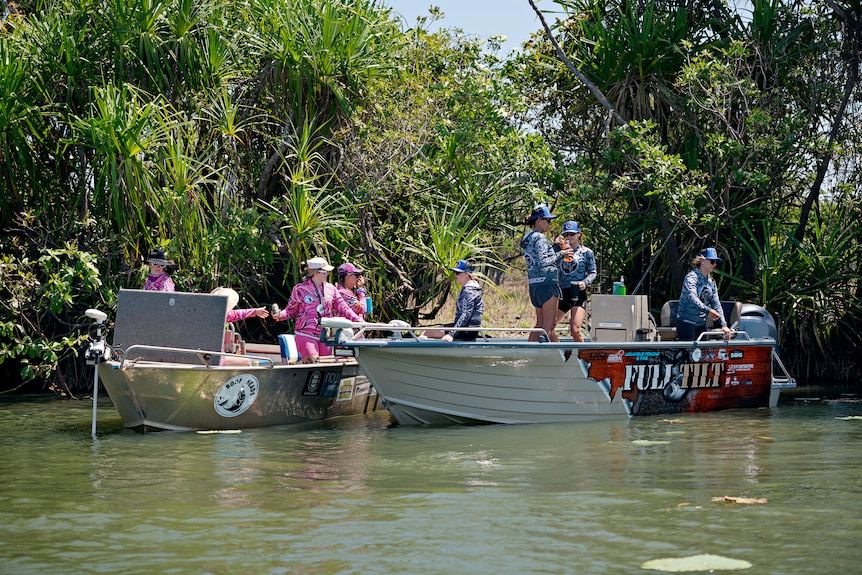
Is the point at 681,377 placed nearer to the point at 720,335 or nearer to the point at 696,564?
the point at 720,335

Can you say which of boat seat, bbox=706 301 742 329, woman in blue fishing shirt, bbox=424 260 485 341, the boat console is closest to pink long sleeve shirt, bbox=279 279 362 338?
woman in blue fishing shirt, bbox=424 260 485 341

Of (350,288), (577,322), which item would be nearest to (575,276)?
(577,322)

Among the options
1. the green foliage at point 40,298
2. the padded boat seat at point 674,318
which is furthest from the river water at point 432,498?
the green foliage at point 40,298

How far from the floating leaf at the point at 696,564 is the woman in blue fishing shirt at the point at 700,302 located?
7.00m

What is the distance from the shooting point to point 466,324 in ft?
40.2

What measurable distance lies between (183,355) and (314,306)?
1.68m

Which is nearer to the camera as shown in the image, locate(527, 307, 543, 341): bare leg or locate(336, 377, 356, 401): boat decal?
locate(527, 307, 543, 341): bare leg

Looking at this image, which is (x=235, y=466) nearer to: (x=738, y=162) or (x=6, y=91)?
(x=6, y=91)

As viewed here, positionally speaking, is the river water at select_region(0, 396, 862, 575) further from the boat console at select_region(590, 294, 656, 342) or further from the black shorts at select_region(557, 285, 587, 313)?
the black shorts at select_region(557, 285, 587, 313)

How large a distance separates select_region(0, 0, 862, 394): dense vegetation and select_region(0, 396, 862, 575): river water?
3988mm

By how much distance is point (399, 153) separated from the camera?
1670 cm

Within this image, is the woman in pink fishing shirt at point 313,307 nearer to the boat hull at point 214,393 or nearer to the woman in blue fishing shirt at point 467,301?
the boat hull at point 214,393

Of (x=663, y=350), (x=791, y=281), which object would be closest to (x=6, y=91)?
(x=663, y=350)

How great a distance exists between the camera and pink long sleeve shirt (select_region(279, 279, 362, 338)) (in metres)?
12.5
